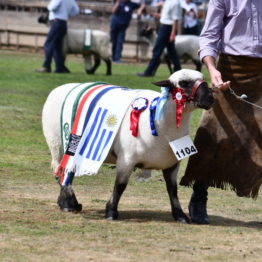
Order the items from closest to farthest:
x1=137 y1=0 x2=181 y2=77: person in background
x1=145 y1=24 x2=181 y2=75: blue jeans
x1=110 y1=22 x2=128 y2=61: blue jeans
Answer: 1. x1=137 y1=0 x2=181 y2=77: person in background
2. x1=145 y1=24 x2=181 y2=75: blue jeans
3. x1=110 y1=22 x2=128 y2=61: blue jeans

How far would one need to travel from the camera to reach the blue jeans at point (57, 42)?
A: 87.6 ft

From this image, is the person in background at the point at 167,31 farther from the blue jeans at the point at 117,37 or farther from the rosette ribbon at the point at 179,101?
the rosette ribbon at the point at 179,101

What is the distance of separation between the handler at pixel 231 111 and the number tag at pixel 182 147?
249 millimetres

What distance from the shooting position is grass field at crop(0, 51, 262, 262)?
726cm

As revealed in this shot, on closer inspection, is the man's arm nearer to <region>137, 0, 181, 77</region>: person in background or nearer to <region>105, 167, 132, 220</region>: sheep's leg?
<region>105, 167, 132, 220</region>: sheep's leg

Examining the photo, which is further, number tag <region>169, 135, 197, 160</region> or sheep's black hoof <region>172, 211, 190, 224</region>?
sheep's black hoof <region>172, 211, 190, 224</region>

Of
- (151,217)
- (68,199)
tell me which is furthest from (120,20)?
(151,217)

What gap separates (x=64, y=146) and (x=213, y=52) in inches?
63.3

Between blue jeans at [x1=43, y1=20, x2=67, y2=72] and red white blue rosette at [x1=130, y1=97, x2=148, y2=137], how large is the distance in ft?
58.7

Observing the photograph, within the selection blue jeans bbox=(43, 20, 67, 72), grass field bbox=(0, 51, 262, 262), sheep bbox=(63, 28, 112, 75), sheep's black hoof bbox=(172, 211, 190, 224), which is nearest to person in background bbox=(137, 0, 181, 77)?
sheep bbox=(63, 28, 112, 75)

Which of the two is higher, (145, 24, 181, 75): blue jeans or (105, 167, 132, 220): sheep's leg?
(105, 167, 132, 220): sheep's leg

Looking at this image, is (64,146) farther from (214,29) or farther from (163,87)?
(214,29)

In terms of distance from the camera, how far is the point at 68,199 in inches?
357

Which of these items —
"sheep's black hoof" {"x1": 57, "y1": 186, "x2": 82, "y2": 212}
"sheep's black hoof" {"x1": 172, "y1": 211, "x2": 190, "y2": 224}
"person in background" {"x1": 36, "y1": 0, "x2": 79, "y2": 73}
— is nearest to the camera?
"sheep's black hoof" {"x1": 172, "y1": 211, "x2": 190, "y2": 224}
